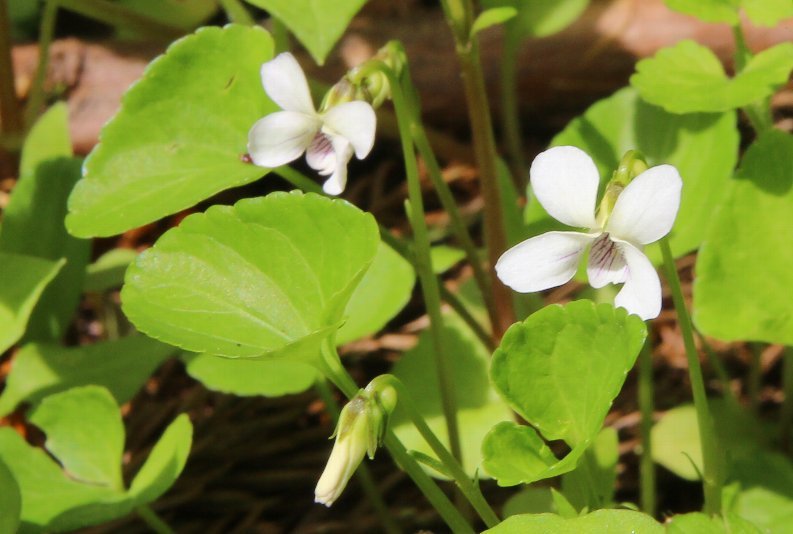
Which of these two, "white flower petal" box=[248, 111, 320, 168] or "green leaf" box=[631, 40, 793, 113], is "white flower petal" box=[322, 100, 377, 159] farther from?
"green leaf" box=[631, 40, 793, 113]

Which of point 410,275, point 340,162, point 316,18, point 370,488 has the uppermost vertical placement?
point 316,18

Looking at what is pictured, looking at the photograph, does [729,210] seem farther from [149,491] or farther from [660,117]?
[149,491]

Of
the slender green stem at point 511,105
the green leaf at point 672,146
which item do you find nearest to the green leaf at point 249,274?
the green leaf at point 672,146

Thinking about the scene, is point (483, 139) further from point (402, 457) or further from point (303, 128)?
point (402, 457)

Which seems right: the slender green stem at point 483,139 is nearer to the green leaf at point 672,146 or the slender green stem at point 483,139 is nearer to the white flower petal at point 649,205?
the green leaf at point 672,146

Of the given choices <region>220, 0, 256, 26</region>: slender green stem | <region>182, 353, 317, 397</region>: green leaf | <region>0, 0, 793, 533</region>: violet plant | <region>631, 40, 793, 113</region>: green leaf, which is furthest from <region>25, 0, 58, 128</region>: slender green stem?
<region>631, 40, 793, 113</region>: green leaf

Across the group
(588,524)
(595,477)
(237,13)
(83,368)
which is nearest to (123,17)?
(237,13)
